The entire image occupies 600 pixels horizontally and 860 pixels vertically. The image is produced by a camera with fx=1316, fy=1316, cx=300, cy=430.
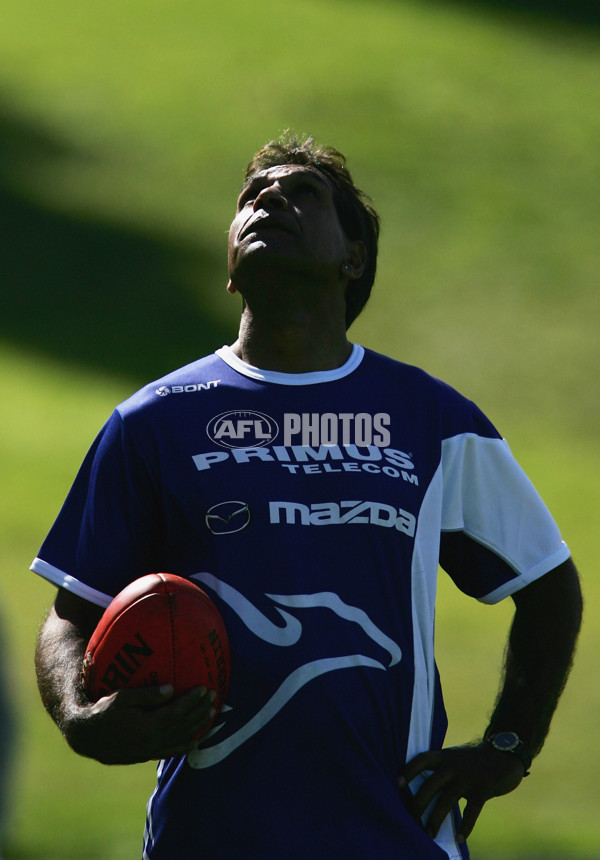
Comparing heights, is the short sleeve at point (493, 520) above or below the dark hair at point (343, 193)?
below

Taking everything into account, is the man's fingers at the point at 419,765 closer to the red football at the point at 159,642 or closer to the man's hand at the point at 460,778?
the man's hand at the point at 460,778

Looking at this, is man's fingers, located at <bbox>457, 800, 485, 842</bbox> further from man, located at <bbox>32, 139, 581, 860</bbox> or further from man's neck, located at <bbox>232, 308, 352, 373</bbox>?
man's neck, located at <bbox>232, 308, 352, 373</bbox>

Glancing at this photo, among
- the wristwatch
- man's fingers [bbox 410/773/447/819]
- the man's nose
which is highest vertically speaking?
the man's nose

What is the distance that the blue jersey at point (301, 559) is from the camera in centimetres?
316

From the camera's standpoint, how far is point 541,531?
3.59 meters

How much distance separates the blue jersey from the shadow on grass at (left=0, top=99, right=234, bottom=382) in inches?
391

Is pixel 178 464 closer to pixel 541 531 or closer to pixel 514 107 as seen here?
pixel 541 531

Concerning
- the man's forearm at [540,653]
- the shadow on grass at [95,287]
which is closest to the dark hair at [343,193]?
the man's forearm at [540,653]

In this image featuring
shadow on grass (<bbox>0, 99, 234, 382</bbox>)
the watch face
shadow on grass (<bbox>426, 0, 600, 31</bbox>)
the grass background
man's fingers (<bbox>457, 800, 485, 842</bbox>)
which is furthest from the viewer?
shadow on grass (<bbox>426, 0, 600, 31</bbox>)

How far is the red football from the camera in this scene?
119 inches

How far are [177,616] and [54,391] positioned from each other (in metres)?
10.3

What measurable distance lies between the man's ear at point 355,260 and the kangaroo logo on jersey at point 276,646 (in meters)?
1.06

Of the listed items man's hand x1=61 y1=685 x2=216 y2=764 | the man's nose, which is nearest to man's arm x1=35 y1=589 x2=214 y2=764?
man's hand x1=61 y1=685 x2=216 y2=764

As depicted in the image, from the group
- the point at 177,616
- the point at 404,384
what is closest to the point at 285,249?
the point at 404,384
